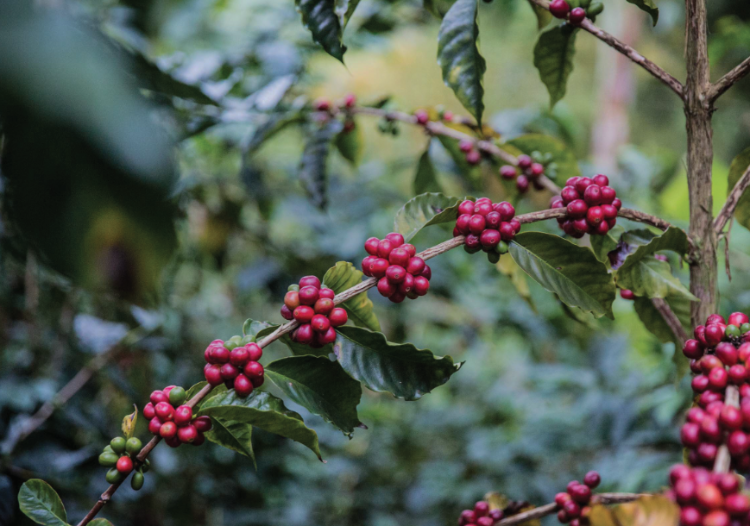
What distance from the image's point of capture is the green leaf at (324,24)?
21.3 inches

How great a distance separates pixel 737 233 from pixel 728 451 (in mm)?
1540

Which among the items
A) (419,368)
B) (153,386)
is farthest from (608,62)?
(419,368)

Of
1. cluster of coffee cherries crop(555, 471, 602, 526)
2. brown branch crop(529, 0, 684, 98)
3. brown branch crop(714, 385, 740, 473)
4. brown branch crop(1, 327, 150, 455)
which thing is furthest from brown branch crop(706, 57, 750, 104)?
brown branch crop(1, 327, 150, 455)

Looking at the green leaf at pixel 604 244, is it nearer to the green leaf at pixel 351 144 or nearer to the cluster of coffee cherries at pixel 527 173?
the cluster of coffee cherries at pixel 527 173

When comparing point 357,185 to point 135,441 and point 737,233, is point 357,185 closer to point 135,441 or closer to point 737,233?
point 737,233

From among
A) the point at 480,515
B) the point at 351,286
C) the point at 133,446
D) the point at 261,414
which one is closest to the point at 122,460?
the point at 133,446

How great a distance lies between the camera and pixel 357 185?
5.34 ft

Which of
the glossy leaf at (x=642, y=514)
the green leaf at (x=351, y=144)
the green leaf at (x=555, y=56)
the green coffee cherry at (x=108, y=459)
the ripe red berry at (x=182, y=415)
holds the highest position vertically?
the green leaf at (x=351, y=144)

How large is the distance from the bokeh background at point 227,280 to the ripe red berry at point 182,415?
0.08 meters

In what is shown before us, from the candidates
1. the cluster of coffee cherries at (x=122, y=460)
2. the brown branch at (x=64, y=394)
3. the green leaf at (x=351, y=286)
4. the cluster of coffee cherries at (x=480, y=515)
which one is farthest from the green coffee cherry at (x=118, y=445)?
the brown branch at (x=64, y=394)

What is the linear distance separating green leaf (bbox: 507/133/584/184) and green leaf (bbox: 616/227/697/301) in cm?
24

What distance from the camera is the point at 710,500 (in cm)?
26

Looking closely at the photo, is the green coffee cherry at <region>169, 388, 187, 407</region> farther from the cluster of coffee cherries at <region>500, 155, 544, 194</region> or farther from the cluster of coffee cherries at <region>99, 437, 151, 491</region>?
the cluster of coffee cherries at <region>500, 155, 544, 194</region>

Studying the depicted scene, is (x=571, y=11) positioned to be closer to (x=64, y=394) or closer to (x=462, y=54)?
(x=462, y=54)
